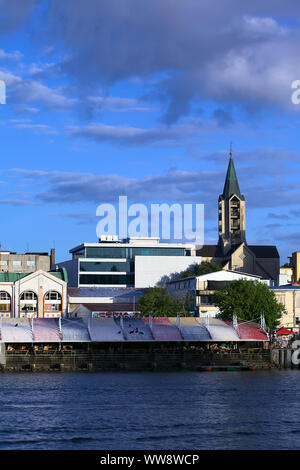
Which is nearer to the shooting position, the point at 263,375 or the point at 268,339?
the point at 263,375

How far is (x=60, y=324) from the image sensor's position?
128m

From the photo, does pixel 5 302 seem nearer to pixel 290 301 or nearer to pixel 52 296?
pixel 52 296

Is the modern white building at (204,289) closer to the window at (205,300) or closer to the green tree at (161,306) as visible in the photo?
the window at (205,300)

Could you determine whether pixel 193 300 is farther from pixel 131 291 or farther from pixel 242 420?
pixel 242 420

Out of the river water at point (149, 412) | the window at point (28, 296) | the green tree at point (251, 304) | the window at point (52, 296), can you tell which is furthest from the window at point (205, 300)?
the river water at point (149, 412)

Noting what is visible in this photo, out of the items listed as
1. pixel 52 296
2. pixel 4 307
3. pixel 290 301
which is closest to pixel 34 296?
pixel 52 296

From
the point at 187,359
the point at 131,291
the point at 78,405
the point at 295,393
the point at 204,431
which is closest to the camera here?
the point at 204,431

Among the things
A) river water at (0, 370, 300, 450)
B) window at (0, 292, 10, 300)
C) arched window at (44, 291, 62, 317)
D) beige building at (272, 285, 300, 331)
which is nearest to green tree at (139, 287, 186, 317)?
arched window at (44, 291, 62, 317)

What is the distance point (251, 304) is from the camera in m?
147

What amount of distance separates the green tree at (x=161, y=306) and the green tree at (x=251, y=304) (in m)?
13.7

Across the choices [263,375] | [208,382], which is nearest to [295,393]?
[208,382]

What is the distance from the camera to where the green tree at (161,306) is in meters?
162
